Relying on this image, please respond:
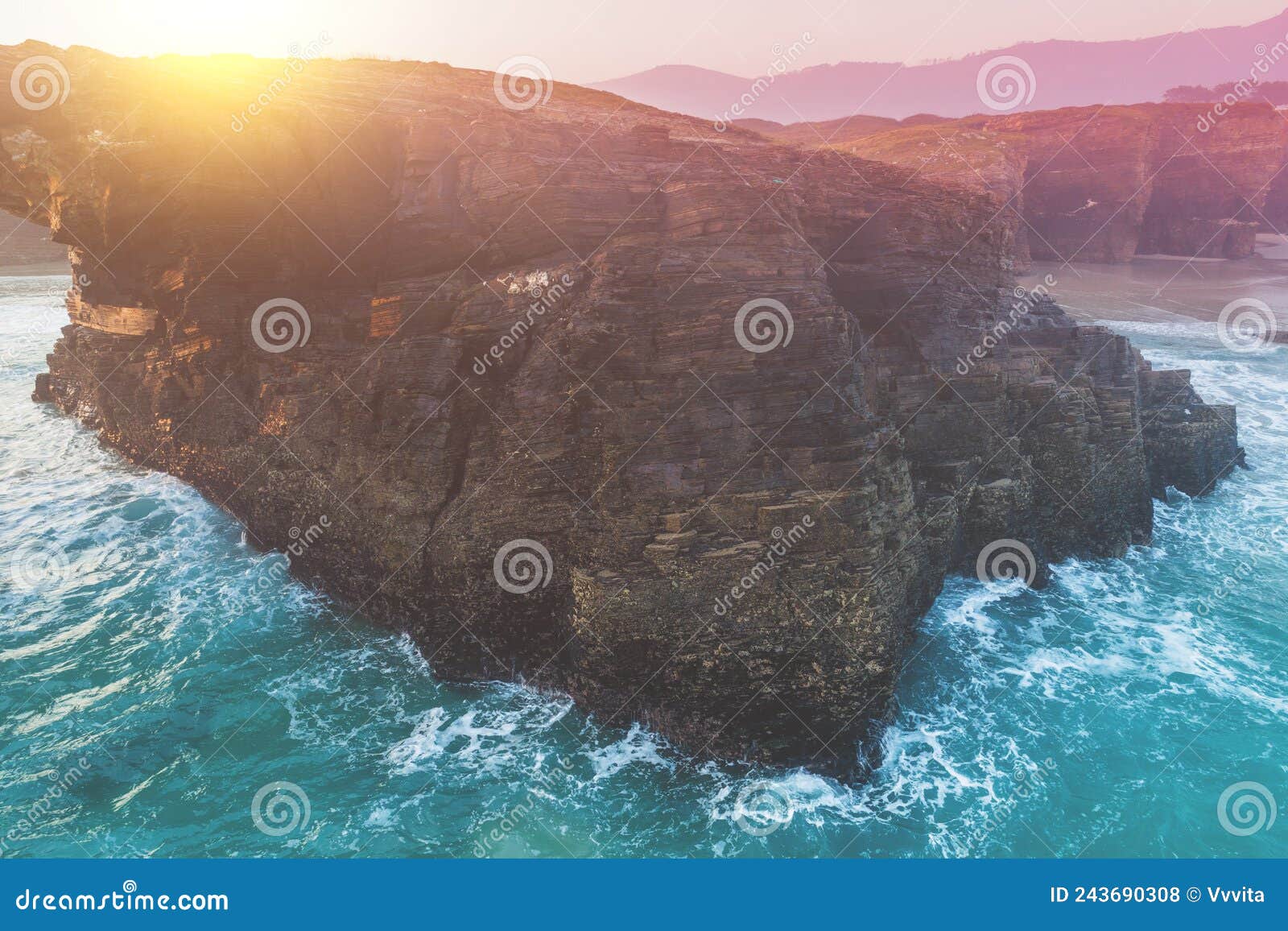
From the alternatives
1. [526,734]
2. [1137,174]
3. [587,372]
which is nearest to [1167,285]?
[1137,174]

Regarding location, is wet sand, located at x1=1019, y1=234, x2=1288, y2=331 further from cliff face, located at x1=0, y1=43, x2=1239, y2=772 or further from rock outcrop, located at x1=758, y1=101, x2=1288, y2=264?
cliff face, located at x1=0, y1=43, x2=1239, y2=772

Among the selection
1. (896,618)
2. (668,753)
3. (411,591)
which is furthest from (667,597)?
(411,591)

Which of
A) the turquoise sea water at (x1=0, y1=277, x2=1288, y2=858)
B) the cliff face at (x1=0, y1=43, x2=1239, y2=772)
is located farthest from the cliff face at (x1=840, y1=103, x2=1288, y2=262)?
the turquoise sea water at (x1=0, y1=277, x2=1288, y2=858)

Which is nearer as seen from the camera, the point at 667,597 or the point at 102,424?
the point at 667,597

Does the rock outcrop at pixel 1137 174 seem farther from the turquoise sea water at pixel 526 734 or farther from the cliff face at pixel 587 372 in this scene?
the turquoise sea water at pixel 526 734

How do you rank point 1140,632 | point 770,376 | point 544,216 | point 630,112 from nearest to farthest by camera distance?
point 770,376
point 544,216
point 1140,632
point 630,112

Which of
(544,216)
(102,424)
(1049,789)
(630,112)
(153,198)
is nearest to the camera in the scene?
(1049,789)

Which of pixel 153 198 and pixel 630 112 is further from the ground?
pixel 630 112

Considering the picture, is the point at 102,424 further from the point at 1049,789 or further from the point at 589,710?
the point at 1049,789
